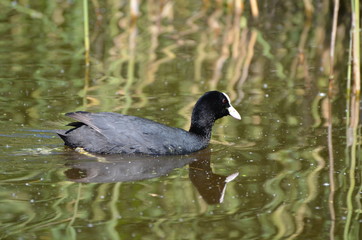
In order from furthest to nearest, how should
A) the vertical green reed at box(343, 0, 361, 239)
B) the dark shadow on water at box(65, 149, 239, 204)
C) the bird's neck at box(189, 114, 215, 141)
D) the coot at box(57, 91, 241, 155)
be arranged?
the bird's neck at box(189, 114, 215, 141) → the coot at box(57, 91, 241, 155) → the dark shadow on water at box(65, 149, 239, 204) → the vertical green reed at box(343, 0, 361, 239)

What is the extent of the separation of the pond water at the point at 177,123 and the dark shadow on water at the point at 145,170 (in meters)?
0.02

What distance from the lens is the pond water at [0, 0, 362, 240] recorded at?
17.1ft

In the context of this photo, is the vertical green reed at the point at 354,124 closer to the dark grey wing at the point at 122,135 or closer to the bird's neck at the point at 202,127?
the bird's neck at the point at 202,127

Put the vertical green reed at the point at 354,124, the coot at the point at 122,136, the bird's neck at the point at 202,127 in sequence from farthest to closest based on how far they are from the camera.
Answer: the bird's neck at the point at 202,127, the coot at the point at 122,136, the vertical green reed at the point at 354,124

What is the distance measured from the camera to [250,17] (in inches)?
509

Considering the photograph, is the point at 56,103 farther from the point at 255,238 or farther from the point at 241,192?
the point at 255,238

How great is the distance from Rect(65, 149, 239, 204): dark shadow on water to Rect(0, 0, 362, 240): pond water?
0.02 metres

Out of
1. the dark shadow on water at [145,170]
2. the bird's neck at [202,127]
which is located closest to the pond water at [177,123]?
the dark shadow on water at [145,170]

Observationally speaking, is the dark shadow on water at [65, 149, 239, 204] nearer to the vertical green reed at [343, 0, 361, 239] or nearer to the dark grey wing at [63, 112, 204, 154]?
the dark grey wing at [63, 112, 204, 154]

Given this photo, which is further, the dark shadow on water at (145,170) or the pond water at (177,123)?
the dark shadow on water at (145,170)

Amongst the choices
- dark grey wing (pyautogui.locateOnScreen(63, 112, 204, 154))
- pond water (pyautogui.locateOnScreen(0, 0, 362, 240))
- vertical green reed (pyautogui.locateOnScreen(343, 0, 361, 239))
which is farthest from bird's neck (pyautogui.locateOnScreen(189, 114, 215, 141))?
vertical green reed (pyautogui.locateOnScreen(343, 0, 361, 239))

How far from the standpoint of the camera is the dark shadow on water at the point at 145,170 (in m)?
5.97

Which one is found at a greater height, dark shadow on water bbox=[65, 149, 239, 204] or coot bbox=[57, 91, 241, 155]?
coot bbox=[57, 91, 241, 155]

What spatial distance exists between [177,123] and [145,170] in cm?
→ 136
